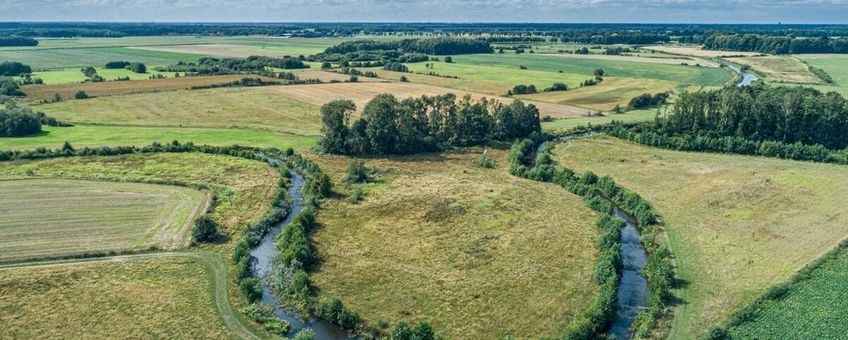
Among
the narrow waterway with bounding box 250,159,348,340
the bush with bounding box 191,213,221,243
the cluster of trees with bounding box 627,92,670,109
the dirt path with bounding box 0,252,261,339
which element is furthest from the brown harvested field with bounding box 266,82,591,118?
the dirt path with bounding box 0,252,261,339

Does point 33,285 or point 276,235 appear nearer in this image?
point 33,285

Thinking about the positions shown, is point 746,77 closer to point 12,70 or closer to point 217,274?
point 217,274

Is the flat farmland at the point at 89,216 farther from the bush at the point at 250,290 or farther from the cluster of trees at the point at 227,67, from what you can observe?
the cluster of trees at the point at 227,67

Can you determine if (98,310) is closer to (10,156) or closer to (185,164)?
(185,164)

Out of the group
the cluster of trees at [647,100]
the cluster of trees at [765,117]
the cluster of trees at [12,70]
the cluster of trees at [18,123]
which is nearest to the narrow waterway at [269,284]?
the cluster of trees at [18,123]

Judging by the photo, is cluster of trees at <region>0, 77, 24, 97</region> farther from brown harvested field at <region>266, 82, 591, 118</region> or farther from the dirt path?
the dirt path

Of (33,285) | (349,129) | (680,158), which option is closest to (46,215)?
(33,285)

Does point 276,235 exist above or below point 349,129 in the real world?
below
